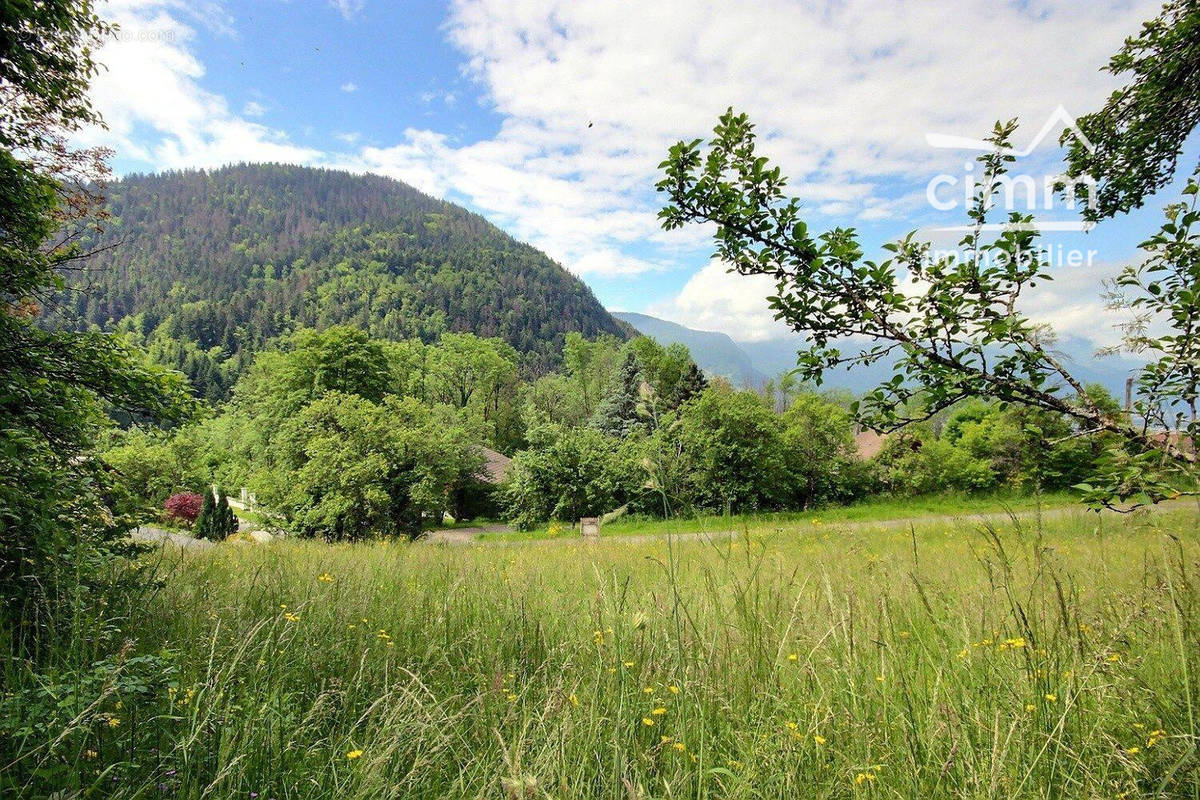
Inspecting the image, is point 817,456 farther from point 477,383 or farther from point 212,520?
point 477,383

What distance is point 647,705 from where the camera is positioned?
233 centimetres

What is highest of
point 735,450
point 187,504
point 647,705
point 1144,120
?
point 1144,120

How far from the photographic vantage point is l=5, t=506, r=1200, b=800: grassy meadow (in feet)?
5.66

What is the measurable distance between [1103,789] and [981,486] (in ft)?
91.4

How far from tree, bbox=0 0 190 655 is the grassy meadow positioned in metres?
0.58

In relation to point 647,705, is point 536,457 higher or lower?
higher

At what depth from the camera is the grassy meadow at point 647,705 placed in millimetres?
1725

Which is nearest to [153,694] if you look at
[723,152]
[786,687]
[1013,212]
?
[786,687]

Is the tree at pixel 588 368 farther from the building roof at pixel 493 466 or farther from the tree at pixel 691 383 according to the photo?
the tree at pixel 691 383

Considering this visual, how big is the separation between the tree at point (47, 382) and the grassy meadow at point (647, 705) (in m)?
0.58

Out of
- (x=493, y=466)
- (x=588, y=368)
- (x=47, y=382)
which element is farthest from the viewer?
(x=588, y=368)

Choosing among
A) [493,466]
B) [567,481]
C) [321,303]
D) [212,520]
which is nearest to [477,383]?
[493,466]

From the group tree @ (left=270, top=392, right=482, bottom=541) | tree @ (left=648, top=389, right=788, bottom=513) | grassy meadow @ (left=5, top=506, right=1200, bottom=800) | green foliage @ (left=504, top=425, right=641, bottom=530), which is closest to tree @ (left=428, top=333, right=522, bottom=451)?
green foliage @ (left=504, top=425, right=641, bottom=530)

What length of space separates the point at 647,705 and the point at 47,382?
14.9 ft
